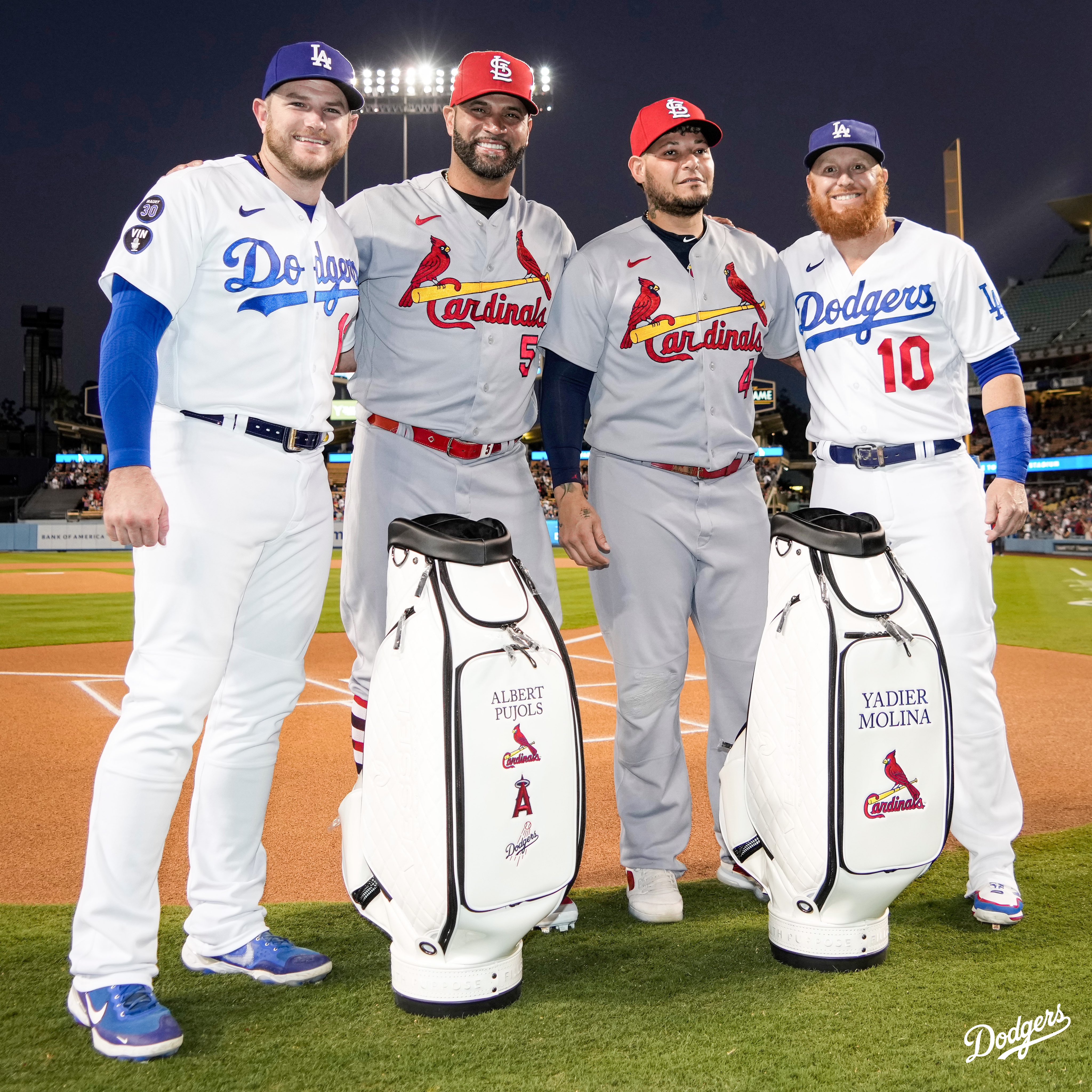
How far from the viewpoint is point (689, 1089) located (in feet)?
6.14

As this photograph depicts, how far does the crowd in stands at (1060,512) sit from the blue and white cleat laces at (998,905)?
34.9 metres

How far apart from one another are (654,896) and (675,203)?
2.25 m

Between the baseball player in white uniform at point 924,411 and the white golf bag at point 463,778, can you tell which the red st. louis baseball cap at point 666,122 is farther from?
the white golf bag at point 463,778

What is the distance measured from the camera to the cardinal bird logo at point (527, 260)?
3.18 meters

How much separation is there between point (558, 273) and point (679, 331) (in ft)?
1.53

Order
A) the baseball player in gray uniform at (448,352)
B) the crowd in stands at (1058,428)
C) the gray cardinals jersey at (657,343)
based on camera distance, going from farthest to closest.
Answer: the crowd in stands at (1058,428) < the gray cardinals jersey at (657,343) < the baseball player in gray uniform at (448,352)

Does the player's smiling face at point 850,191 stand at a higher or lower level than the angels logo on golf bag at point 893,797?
higher

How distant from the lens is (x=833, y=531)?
8.02ft

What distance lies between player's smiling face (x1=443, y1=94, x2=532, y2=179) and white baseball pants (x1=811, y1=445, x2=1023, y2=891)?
1.61 m

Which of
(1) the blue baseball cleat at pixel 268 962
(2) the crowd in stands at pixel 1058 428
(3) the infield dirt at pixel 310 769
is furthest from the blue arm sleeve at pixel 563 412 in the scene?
(2) the crowd in stands at pixel 1058 428

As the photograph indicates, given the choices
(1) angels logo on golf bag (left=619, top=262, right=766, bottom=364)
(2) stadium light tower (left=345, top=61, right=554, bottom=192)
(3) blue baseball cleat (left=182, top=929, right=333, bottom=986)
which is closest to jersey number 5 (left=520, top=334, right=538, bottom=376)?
(1) angels logo on golf bag (left=619, top=262, right=766, bottom=364)

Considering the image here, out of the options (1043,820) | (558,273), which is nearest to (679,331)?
(558,273)

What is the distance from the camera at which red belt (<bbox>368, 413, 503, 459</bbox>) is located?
9.91 feet

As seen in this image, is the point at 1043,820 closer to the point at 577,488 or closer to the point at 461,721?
the point at 577,488
